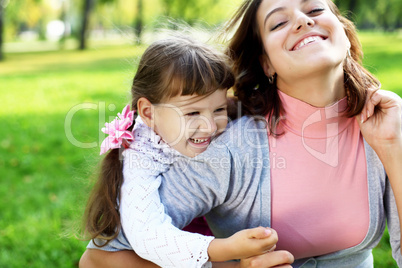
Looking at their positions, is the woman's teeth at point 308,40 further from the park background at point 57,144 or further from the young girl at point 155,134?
the park background at point 57,144

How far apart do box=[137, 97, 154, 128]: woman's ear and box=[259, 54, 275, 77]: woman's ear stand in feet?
1.94

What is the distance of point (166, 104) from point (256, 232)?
76 cm

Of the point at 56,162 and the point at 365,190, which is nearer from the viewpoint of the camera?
the point at 365,190

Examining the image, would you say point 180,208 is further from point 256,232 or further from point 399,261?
point 399,261

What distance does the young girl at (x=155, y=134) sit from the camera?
5.94ft

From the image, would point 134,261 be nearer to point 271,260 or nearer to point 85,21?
point 271,260

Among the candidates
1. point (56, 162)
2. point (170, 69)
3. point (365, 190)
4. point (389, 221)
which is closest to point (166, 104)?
point (170, 69)

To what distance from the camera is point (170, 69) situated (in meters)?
2.04

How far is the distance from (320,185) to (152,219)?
75cm

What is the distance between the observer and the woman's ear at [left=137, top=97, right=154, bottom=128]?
2.15 meters

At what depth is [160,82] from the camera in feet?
6.76

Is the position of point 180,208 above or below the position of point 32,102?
above

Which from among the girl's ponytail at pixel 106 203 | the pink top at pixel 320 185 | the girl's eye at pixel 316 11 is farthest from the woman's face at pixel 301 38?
the girl's ponytail at pixel 106 203

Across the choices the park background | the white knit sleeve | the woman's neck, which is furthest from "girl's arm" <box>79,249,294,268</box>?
the woman's neck
